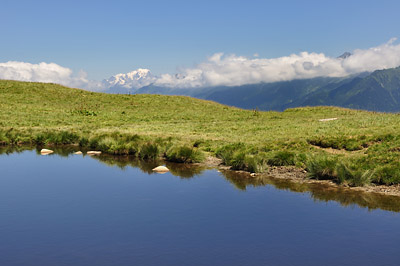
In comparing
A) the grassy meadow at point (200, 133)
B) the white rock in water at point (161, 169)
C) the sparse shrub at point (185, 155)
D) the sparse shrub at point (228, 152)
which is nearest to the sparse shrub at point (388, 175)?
the grassy meadow at point (200, 133)

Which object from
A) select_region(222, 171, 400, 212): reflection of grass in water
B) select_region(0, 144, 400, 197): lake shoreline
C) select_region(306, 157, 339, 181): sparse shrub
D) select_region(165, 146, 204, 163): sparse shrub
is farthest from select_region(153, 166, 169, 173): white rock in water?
select_region(306, 157, 339, 181): sparse shrub

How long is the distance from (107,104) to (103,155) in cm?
4895

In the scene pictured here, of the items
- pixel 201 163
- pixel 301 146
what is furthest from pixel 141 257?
pixel 301 146

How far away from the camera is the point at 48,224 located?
16297 mm

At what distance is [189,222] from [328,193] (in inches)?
364

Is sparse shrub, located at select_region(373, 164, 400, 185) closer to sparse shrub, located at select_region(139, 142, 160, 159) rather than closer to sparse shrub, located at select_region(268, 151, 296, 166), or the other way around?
sparse shrub, located at select_region(268, 151, 296, 166)

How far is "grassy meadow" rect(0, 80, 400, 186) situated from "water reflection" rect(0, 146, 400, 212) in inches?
57.8

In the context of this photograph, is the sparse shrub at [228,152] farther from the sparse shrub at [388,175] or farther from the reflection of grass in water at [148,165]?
the sparse shrub at [388,175]

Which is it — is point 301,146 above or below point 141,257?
above

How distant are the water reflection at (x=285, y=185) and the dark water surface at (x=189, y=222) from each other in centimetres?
10

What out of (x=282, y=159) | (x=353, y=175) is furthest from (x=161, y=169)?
(x=353, y=175)

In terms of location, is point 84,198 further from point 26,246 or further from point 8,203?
point 26,246

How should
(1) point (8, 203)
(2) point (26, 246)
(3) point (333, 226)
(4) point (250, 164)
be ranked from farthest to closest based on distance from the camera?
(4) point (250, 164)
(1) point (8, 203)
(3) point (333, 226)
(2) point (26, 246)

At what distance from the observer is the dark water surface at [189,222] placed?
13086 mm
